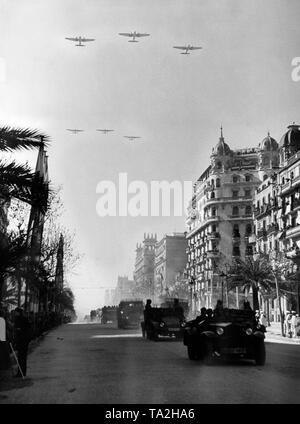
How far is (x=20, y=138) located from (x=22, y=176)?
1122 mm

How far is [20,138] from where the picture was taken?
45.5 ft

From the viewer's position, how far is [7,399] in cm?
998

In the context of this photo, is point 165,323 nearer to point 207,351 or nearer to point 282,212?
point 207,351

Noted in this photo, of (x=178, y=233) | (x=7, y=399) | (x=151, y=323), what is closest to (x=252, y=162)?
(x=178, y=233)

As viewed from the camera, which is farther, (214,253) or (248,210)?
(248,210)

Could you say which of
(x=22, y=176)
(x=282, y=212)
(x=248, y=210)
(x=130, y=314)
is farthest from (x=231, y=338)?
(x=248, y=210)

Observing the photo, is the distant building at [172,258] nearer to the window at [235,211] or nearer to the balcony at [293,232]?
the window at [235,211]

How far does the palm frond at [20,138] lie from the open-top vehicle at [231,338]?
6.86m

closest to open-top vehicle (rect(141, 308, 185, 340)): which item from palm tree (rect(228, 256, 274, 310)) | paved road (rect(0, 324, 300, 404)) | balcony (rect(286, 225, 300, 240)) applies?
paved road (rect(0, 324, 300, 404))

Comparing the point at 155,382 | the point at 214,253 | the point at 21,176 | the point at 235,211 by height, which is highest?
the point at 235,211

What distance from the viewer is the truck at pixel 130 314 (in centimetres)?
4997

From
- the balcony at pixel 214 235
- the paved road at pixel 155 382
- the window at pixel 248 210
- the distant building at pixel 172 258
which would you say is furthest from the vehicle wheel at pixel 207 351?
the distant building at pixel 172 258
